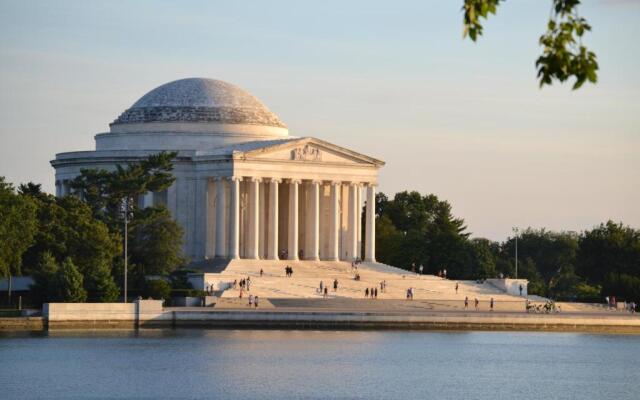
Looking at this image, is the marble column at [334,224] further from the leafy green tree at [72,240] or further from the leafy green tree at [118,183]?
the leafy green tree at [72,240]

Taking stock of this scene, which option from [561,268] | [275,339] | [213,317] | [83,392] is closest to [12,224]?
[213,317]

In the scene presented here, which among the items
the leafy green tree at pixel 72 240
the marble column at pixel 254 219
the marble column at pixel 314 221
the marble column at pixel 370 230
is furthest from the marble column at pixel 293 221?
the leafy green tree at pixel 72 240

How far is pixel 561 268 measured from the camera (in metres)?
199

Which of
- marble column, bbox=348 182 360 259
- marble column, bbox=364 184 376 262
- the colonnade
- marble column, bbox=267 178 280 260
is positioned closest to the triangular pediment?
the colonnade

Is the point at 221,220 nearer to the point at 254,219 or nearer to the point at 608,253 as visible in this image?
the point at 254,219

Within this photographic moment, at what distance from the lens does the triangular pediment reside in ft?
433

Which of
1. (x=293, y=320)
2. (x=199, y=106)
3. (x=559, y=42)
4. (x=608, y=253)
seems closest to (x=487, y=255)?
(x=608, y=253)

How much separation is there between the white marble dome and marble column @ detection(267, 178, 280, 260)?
7425 mm

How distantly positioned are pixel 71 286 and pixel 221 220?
32133 mm

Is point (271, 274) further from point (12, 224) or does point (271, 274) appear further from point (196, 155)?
point (12, 224)

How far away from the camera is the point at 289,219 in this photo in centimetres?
13625

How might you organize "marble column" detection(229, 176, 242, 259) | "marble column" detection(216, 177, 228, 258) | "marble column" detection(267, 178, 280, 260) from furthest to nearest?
"marble column" detection(267, 178, 280, 260), "marble column" detection(216, 177, 228, 258), "marble column" detection(229, 176, 242, 259)

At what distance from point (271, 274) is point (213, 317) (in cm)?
2441

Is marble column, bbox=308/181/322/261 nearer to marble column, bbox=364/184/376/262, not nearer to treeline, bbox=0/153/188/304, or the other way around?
marble column, bbox=364/184/376/262
